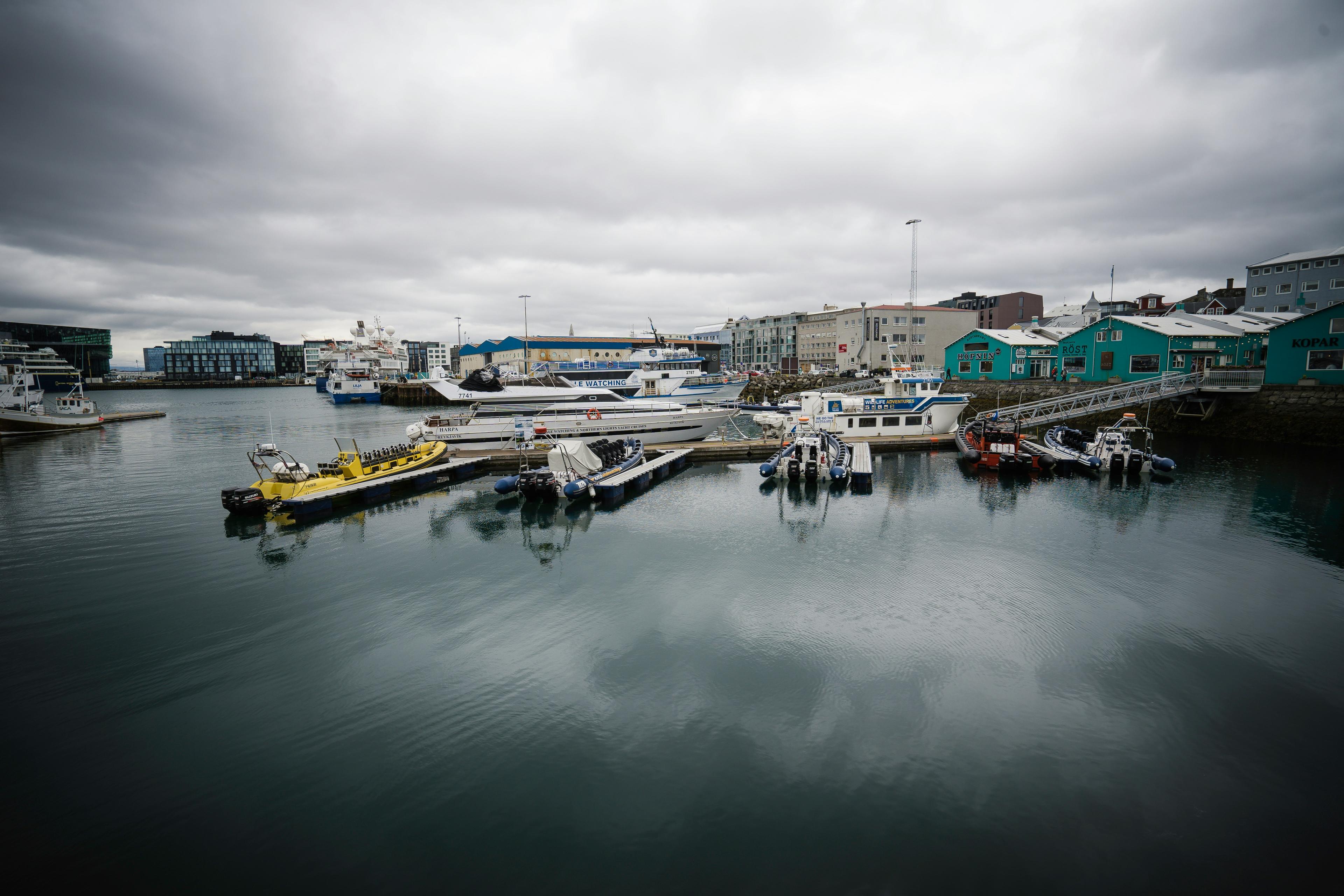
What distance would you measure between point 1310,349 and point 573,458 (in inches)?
1546

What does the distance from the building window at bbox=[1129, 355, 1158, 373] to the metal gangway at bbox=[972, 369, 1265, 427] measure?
2.41 meters

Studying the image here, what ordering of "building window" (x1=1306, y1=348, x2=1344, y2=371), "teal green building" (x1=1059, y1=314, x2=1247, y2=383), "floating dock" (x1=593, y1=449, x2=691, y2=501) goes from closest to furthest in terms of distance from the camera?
"floating dock" (x1=593, y1=449, x2=691, y2=501) → "building window" (x1=1306, y1=348, x2=1344, y2=371) → "teal green building" (x1=1059, y1=314, x2=1247, y2=383)

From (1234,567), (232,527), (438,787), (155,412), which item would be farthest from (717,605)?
(155,412)

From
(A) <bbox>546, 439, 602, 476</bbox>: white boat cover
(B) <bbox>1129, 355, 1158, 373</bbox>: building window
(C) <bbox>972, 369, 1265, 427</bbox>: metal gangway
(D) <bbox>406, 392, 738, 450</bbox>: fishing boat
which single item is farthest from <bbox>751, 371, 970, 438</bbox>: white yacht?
(B) <bbox>1129, 355, 1158, 373</bbox>: building window

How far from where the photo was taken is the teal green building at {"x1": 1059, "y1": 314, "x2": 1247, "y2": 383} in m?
37.5

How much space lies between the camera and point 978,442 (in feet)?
95.2

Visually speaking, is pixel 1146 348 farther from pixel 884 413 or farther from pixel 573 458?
pixel 573 458

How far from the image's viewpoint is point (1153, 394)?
33.5 m

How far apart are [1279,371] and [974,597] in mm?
34162

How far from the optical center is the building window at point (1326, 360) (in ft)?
95.0

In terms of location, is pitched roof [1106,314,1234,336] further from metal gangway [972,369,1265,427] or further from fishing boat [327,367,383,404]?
fishing boat [327,367,383,404]

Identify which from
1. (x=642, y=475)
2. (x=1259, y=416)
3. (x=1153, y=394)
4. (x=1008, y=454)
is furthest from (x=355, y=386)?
(x=1259, y=416)

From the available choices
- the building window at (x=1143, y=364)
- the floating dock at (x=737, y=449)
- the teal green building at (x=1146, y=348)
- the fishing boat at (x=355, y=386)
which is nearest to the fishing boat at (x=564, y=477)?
the floating dock at (x=737, y=449)

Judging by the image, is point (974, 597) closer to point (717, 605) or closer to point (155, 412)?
point (717, 605)
